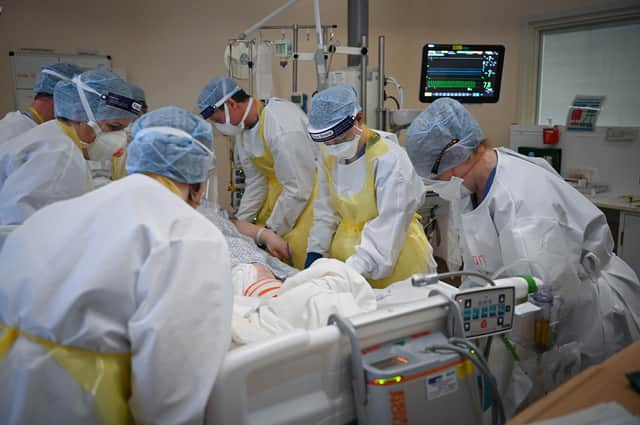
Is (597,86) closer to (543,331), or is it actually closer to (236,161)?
(236,161)

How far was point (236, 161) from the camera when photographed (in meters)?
3.57

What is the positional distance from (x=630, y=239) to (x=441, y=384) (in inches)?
120

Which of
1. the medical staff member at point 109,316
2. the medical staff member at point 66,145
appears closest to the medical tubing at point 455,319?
the medical staff member at point 109,316

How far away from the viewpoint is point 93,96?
2.23 meters

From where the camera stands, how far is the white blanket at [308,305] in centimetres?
150

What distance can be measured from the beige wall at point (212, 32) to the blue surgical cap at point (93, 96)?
2.19m

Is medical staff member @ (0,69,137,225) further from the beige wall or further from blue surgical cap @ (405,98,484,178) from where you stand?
the beige wall

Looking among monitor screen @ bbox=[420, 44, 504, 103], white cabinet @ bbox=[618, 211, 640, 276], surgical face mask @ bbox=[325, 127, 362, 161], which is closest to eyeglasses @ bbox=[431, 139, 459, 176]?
surgical face mask @ bbox=[325, 127, 362, 161]

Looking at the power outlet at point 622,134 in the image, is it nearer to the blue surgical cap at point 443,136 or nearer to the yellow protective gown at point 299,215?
the yellow protective gown at point 299,215

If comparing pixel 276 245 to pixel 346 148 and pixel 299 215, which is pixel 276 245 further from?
pixel 346 148

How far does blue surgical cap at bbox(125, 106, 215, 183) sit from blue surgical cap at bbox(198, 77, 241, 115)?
4.90 ft

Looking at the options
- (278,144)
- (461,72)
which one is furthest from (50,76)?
(461,72)

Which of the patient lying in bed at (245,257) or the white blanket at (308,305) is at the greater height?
the white blanket at (308,305)

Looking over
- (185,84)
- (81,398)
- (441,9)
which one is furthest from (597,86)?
(81,398)
